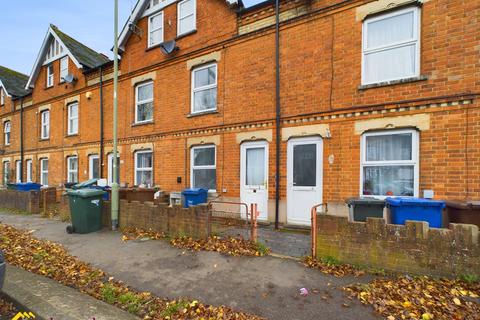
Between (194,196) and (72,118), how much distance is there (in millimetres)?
9955

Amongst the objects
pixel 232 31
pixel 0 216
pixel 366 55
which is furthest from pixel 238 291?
pixel 0 216

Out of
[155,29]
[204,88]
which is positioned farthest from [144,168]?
[155,29]

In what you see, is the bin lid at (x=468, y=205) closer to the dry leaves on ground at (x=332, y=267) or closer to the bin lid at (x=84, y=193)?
the dry leaves on ground at (x=332, y=267)

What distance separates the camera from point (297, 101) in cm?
771

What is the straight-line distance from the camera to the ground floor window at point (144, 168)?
11.2 meters

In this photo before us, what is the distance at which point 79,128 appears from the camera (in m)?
13.9

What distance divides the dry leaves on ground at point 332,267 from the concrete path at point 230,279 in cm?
15

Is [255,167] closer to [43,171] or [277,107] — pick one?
[277,107]

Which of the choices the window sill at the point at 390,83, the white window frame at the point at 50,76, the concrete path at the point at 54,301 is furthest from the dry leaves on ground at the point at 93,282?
the white window frame at the point at 50,76

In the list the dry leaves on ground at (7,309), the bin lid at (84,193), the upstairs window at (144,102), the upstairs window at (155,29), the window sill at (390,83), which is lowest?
the dry leaves on ground at (7,309)

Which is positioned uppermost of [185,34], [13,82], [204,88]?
[13,82]

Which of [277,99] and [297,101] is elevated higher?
[277,99]

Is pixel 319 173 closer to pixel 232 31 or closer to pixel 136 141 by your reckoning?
pixel 232 31

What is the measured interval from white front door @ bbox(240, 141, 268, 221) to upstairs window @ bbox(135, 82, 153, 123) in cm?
484
